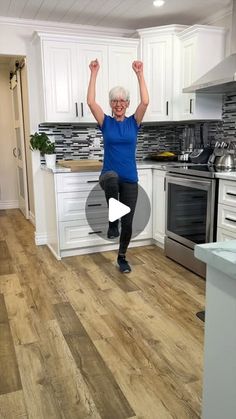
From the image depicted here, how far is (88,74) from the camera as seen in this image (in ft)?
11.6

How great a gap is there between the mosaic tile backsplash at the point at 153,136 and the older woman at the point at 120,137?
1.16m

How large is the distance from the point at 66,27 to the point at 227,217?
261 centimetres

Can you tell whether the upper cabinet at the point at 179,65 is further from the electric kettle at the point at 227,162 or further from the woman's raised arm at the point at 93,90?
the woman's raised arm at the point at 93,90

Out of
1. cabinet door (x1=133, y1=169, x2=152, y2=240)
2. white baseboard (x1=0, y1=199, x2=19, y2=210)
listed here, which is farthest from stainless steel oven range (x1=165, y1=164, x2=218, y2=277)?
white baseboard (x1=0, y1=199, x2=19, y2=210)

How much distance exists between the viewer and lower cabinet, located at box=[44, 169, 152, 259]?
3.31 metres

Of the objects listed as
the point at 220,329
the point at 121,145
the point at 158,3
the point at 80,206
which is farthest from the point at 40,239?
the point at 220,329

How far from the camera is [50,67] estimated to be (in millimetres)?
3369

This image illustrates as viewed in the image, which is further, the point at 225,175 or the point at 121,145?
the point at 121,145

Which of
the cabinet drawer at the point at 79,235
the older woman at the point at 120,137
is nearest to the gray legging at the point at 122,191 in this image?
the older woman at the point at 120,137

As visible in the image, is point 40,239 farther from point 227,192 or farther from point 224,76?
point 224,76

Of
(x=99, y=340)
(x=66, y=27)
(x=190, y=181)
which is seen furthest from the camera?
(x=66, y=27)

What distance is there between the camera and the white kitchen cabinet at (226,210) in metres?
2.52

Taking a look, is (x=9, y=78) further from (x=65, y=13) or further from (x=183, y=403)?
(x=183, y=403)
